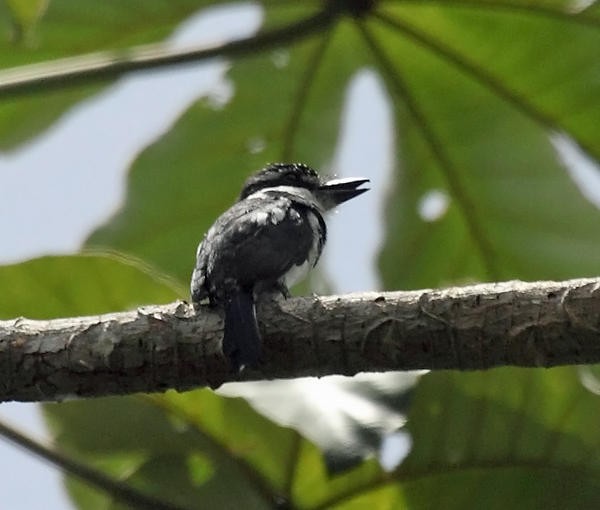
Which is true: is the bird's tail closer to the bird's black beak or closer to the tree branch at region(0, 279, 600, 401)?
the tree branch at region(0, 279, 600, 401)

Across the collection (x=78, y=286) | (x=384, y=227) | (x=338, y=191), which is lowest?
(x=78, y=286)

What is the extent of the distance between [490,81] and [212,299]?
1.21 m

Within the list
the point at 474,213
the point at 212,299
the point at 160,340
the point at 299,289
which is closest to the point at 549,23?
the point at 474,213

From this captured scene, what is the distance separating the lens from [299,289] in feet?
11.3

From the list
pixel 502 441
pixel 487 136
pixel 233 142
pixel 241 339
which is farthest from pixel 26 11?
pixel 487 136

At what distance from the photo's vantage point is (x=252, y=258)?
2652 mm

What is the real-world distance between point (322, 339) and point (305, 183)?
1586mm

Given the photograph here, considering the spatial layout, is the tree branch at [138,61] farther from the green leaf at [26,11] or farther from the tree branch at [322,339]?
the tree branch at [322,339]

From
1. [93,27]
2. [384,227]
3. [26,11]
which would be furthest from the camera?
[384,227]

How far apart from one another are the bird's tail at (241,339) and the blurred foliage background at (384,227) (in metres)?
0.25

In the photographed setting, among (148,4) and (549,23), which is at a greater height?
(148,4)

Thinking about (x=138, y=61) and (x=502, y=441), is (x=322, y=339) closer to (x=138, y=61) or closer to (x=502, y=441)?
(x=502, y=441)

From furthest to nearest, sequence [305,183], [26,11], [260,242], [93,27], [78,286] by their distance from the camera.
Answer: [305,183] < [93,27] < [260,242] < [78,286] < [26,11]

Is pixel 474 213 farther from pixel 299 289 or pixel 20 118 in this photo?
pixel 20 118
